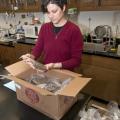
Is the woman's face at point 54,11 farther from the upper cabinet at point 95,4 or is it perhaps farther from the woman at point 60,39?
the upper cabinet at point 95,4

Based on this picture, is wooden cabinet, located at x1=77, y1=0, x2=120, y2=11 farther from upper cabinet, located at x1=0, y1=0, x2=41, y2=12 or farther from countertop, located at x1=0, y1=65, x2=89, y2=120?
countertop, located at x1=0, y1=65, x2=89, y2=120

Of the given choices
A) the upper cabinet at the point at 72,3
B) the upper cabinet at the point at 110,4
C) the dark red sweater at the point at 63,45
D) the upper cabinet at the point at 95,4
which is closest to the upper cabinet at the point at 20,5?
the upper cabinet at the point at 72,3

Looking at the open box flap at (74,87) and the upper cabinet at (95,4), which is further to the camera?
the upper cabinet at (95,4)

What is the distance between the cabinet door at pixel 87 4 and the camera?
233 cm

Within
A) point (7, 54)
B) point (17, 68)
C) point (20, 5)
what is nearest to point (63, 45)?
point (17, 68)

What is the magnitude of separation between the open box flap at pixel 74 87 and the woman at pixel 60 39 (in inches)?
13.2

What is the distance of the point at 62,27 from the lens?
1570mm

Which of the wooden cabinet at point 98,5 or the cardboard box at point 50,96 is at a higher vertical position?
the wooden cabinet at point 98,5

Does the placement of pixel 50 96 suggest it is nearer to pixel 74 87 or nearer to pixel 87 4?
pixel 74 87

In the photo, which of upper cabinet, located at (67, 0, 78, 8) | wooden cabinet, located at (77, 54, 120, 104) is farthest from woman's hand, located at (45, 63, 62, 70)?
upper cabinet, located at (67, 0, 78, 8)

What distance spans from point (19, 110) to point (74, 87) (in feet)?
1.29

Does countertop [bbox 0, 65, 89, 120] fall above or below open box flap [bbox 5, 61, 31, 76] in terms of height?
below

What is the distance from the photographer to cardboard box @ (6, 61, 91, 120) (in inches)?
35.4

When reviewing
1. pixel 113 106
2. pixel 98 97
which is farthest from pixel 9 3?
pixel 113 106
